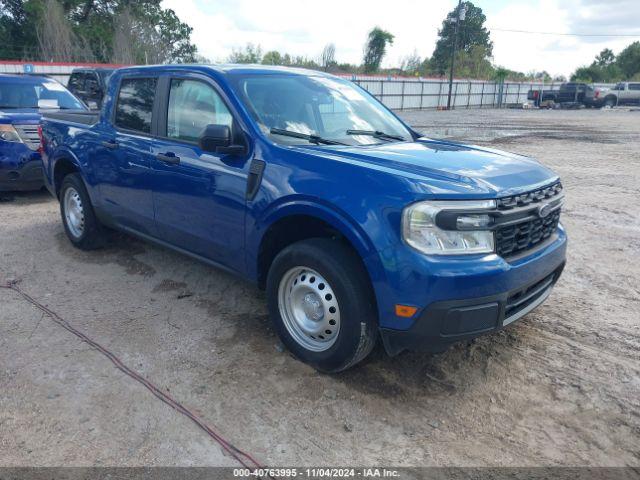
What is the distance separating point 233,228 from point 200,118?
96 centimetres

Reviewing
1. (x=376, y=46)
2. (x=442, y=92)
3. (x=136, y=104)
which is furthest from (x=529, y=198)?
(x=376, y=46)

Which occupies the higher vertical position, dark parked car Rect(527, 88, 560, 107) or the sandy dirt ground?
dark parked car Rect(527, 88, 560, 107)

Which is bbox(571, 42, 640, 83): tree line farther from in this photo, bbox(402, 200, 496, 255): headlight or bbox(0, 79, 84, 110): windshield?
bbox(402, 200, 496, 255): headlight

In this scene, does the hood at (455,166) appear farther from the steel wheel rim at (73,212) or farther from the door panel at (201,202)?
the steel wheel rim at (73,212)

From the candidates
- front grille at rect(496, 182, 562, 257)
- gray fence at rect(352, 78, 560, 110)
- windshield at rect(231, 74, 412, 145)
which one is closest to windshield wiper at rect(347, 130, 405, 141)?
windshield at rect(231, 74, 412, 145)

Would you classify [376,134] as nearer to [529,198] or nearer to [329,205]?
[329,205]

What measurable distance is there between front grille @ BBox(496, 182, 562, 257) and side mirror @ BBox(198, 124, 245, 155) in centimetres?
176

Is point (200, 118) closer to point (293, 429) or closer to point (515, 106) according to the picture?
point (293, 429)

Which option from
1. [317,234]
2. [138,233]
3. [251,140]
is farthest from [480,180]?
[138,233]

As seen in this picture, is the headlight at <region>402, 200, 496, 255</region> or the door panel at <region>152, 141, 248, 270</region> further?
the door panel at <region>152, 141, 248, 270</region>

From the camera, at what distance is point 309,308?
3393mm

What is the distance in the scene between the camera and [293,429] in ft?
9.41

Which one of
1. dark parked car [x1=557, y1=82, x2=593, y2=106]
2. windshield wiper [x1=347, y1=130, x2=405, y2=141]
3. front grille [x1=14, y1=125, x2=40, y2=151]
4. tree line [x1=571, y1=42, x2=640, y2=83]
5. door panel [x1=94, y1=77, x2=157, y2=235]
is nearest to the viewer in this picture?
windshield wiper [x1=347, y1=130, x2=405, y2=141]

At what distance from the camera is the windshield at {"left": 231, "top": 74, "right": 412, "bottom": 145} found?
12.3 ft
